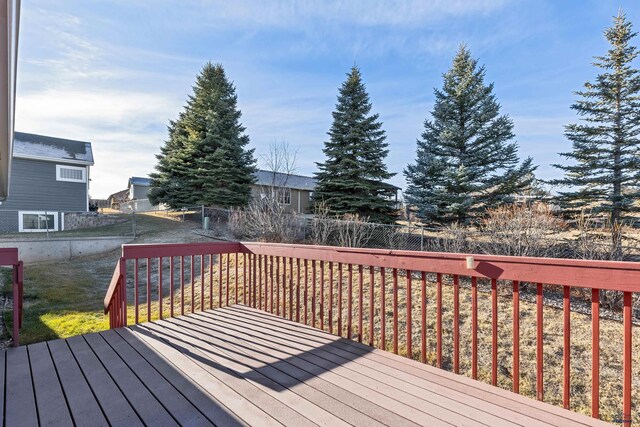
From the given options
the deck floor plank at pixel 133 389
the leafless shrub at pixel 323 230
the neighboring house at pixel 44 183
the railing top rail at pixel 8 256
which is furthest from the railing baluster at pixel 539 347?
the neighboring house at pixel 44 183

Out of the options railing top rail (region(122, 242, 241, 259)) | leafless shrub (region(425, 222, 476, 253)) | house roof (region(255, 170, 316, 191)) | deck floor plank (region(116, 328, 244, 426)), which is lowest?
deck floor plank (region(116, 328, 244, 426))

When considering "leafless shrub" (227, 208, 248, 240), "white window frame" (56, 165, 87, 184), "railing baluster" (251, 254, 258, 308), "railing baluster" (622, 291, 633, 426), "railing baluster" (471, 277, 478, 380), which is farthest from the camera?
"white window frame" (56, 165, 87, 184)

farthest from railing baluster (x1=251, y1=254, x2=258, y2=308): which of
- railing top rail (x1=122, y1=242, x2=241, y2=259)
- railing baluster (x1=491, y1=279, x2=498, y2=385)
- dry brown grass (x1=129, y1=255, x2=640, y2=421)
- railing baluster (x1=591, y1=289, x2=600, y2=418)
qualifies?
railing baluster (x1=591, y1=289, x2=600, y2=418)

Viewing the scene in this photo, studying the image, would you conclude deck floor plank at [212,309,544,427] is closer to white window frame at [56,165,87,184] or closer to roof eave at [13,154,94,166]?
roof eave at [13,154,94,166]

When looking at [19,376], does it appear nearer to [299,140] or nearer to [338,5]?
[338,5]

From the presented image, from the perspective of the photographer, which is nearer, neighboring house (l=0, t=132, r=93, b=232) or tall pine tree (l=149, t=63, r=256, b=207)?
neighboring house (l=0, t=132, r=93, b=232)

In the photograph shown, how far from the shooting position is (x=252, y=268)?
4359 millimetres

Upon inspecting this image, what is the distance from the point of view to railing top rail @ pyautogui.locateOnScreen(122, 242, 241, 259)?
11.1 feet

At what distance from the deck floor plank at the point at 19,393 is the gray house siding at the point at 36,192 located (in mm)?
13801

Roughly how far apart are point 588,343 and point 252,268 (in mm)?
4799

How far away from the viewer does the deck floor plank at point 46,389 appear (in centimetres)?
179

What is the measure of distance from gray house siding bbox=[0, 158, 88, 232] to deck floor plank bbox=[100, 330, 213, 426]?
14130 millimetres

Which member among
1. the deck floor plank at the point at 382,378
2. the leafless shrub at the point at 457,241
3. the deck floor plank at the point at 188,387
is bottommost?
the deck floor plank at the point at 382,378

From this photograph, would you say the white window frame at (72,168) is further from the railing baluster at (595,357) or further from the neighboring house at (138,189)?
the railing baluster at (595,357)
